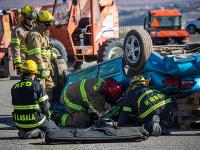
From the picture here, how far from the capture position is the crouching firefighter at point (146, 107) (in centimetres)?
936

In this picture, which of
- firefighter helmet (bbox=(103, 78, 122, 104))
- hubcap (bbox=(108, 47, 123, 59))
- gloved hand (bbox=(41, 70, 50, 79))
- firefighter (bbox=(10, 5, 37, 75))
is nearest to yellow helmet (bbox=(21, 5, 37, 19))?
firefighter (bbox=(10, 5, 37, 75))

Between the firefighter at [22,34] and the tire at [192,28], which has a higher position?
the firefighter at [22,34]

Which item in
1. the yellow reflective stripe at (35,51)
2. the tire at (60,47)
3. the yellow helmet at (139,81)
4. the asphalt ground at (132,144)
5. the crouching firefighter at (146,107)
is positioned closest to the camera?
the asphalt ground at (132,144)

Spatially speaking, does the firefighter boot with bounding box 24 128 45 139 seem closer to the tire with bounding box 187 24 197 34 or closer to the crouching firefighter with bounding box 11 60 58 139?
the crouching firefighter with bounding box 11 60 58 139

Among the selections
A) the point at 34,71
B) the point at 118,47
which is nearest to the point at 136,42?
the point at 34,71

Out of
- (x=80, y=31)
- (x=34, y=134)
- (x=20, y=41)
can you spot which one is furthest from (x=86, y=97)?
(x=80, y=31)

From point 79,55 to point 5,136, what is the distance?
36.0 feet

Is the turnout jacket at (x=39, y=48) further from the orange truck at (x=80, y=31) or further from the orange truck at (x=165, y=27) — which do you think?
the orange truck at (x=165, y=27)

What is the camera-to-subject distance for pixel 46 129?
932cm

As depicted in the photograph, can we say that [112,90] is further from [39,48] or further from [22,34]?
[22,34]

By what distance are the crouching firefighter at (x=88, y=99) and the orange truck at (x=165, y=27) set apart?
2433 cm

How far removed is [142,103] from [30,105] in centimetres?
168

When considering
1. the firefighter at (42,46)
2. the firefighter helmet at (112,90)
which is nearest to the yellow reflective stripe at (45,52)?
the firefighter at (42,46)

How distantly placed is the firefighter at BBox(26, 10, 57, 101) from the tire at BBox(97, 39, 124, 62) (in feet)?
25.6
